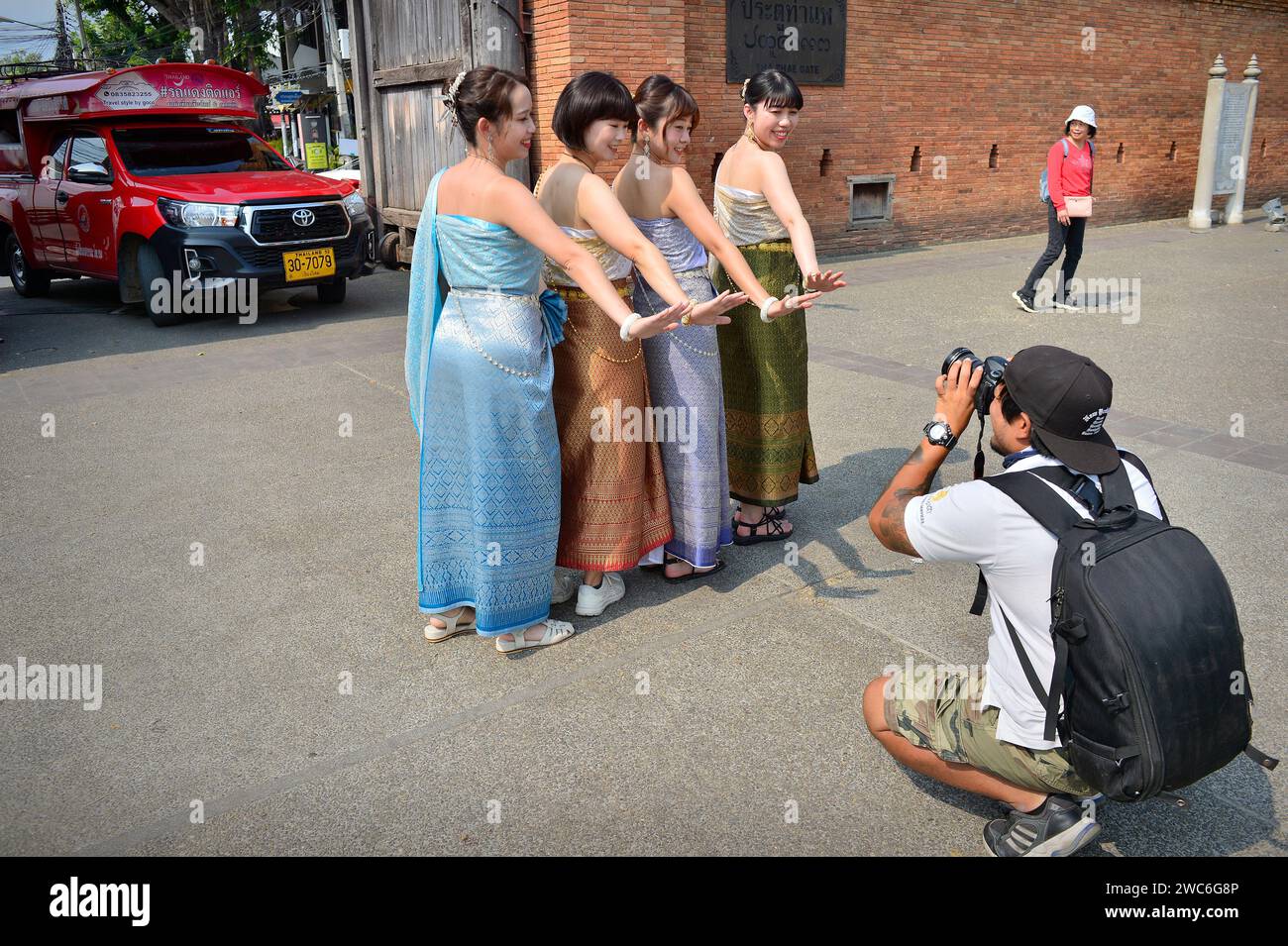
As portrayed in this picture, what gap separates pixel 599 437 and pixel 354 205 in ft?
24.2

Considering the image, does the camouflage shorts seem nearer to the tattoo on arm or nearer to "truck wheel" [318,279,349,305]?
the tattoo on arm

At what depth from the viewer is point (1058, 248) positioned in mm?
10016

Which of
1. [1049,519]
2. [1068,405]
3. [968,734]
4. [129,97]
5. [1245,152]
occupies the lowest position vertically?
[968,734]

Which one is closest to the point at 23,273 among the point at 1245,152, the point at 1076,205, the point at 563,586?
the point at 563,586

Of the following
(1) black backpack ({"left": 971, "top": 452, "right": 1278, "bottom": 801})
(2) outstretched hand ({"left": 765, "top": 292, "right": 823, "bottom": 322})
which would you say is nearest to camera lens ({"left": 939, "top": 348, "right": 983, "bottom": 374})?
(1) black backpack ({"left": 971, "top": 452, "right": 1278, "bottom": 801})

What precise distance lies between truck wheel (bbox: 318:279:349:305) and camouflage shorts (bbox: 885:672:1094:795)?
919cm

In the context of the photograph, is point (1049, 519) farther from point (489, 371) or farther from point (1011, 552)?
point (489, 371)

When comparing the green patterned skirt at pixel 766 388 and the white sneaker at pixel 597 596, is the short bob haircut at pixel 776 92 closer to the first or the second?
the green patterned skirt at pixel 766 388

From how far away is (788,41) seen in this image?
12.6 m

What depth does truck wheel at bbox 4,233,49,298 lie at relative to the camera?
1155 cm

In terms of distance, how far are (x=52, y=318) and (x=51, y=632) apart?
7.68 m

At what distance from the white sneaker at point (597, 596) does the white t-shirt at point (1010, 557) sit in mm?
1796

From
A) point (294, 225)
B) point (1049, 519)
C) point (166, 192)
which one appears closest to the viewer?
point (1049, 519)
